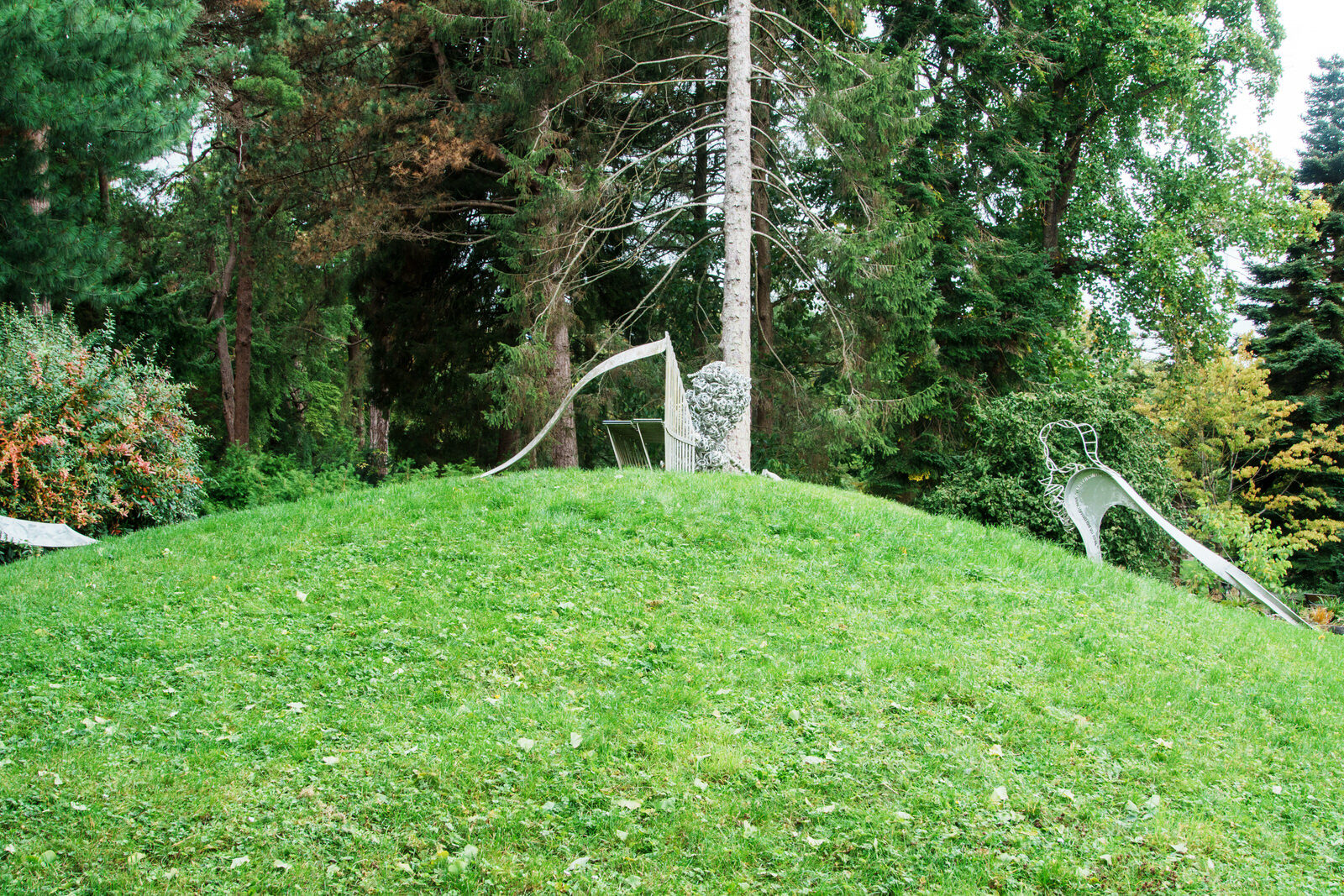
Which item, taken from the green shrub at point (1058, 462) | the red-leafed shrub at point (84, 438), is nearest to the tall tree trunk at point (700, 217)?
the green shrub at point (1058, 462)

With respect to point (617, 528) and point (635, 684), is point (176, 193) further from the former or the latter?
point (635, 684)

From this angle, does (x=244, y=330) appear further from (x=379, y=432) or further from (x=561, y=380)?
(x=561, y=380)

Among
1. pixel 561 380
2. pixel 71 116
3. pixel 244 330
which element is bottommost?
pixel 561 380

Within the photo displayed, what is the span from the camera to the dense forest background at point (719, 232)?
39.3 ft

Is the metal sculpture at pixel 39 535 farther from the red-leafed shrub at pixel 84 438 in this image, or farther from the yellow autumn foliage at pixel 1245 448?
the yellow autumn foliage at pixel 1245 448

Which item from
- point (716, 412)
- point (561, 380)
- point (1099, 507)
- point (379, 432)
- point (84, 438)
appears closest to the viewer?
point (84, 438)

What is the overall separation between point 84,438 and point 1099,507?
10912 mm

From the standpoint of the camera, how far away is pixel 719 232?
50.5 ft

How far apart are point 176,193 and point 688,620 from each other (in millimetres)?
17727

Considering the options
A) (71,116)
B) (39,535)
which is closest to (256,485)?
(39,535)

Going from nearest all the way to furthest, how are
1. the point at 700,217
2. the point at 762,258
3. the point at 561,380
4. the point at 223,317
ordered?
1. the point at 561,380
2. the point at 762,258
3. the point at 700,217
4. the point at 223,317

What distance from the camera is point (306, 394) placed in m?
24.4

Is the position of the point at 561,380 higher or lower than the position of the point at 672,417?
higher

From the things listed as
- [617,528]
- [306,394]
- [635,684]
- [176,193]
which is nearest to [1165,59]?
[617,528]
